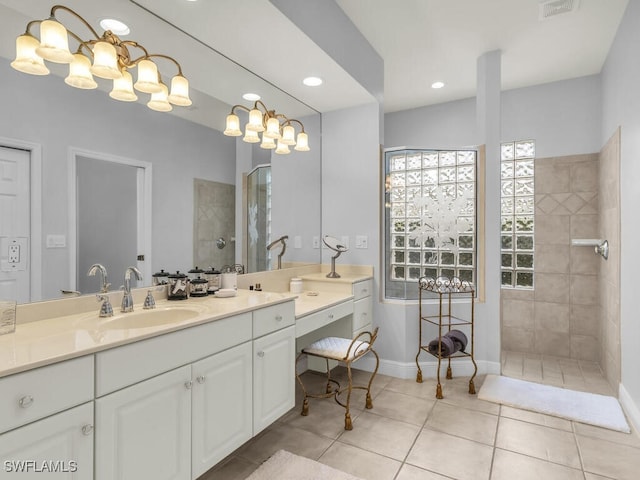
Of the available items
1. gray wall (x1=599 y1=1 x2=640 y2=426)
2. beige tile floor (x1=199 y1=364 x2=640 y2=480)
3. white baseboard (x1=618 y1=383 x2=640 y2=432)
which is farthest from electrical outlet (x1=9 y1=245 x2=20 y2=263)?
white baseboard (x1=618 y1=383 x2=640 y2=432)

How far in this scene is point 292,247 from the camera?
3.26m

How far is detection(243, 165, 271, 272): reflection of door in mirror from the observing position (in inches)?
108

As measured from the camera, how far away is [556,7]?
101 inches

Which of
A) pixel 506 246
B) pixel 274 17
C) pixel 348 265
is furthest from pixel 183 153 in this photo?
pixel 506 246

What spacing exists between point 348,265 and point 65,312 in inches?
87.7

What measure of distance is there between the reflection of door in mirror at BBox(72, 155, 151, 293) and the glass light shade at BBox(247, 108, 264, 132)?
859 millimetres

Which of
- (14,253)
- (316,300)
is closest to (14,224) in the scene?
(14,253)

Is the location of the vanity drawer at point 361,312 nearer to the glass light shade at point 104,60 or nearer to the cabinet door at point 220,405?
the cabinet door at point 220,405

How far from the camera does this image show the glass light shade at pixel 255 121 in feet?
8.40

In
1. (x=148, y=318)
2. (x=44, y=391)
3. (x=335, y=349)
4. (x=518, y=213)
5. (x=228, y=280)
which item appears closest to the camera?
(x=44, y=391)

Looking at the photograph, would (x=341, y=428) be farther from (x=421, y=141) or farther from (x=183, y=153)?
(x=421, y=141)

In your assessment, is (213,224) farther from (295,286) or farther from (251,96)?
(251,96)

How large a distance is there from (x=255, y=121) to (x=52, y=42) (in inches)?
51.1

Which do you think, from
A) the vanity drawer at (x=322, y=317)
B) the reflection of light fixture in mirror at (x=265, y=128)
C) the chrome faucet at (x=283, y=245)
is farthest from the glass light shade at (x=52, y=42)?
the chrome faucet at (x=283, y=245)
